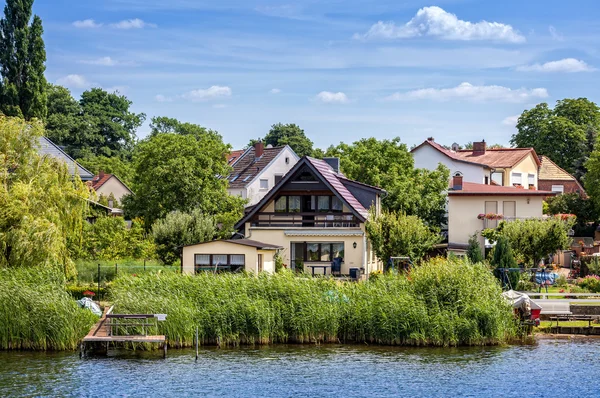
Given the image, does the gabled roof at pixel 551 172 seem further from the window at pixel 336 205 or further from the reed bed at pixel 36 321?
the reed bed at pixel 36 321

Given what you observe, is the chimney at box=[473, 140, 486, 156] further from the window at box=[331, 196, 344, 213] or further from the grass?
the grass

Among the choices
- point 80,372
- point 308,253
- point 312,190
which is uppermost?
point 312,190

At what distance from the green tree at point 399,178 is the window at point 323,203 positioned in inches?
327

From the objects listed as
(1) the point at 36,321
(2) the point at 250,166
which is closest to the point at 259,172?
(2) the point at 250,166

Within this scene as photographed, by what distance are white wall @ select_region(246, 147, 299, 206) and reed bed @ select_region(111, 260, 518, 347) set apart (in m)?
43.7

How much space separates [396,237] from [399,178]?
15710 millimetres

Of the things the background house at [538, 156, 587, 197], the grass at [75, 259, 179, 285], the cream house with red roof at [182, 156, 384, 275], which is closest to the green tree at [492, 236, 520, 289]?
the cream house with red roof at [182, 156, 384, 275]

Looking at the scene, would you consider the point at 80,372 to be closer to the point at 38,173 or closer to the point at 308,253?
the point at 38,173

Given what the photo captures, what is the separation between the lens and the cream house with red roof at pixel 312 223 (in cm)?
5431

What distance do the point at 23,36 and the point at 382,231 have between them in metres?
44.3

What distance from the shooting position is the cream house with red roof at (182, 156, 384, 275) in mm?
54312

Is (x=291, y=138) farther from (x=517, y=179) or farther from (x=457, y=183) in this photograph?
(x=457, y=183)

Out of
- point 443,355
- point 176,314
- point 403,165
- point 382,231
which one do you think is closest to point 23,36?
point 403,165

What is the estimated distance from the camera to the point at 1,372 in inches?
1159
